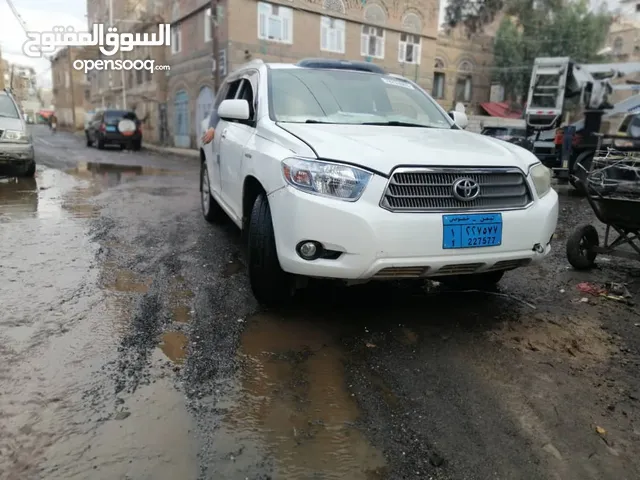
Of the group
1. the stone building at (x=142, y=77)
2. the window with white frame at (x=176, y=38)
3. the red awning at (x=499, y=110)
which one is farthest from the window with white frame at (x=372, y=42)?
the stone building at (x=142, y=77)

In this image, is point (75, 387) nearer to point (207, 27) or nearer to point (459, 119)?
point (459, 119)

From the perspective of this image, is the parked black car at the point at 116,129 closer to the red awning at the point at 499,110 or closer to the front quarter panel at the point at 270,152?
the front quarter panel at the point at 270,152

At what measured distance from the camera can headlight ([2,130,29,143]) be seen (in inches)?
386

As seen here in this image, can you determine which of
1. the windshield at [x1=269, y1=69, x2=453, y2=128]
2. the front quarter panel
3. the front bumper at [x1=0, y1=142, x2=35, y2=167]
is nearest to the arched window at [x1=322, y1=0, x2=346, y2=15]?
the front bumper at [x1=0, y1=142, x2=35, y2=167]

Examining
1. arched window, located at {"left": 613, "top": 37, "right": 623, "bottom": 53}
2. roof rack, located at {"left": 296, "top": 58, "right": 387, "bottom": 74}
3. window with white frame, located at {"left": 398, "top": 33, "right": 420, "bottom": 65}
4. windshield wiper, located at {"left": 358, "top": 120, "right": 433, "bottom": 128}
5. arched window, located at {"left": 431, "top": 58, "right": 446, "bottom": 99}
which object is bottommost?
windshield wiper, located at {"left": 358, "top": 120, "right": 433, "bottom": 128}

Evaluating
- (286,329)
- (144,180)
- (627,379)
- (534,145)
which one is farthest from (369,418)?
(534,145)

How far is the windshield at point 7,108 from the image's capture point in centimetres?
1036

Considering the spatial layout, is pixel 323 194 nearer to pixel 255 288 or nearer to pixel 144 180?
pixel 255 288

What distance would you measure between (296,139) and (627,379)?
2.38 metres

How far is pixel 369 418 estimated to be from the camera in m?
2.46

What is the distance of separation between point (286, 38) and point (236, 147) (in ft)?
65.1

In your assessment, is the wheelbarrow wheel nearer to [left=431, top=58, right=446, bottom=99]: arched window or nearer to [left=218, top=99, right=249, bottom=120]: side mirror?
[left=218, top=99, right=249, bottom=120]: side mirror

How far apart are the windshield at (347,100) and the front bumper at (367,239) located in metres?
1.16

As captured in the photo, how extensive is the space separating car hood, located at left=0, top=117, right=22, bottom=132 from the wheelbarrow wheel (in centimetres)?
979
